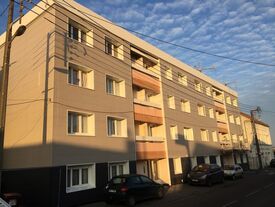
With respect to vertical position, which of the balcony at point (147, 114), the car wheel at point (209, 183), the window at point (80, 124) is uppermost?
the balcony at point (147, 114)

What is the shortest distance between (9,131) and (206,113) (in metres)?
22.8

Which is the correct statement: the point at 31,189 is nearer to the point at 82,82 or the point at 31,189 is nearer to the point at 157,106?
the point at 82,82

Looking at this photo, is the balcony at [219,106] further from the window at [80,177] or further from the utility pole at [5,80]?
the utility pole at [5,80]

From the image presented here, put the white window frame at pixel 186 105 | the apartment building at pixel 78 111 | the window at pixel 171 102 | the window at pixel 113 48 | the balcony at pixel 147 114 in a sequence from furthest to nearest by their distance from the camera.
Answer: the white window frame at pixel 186 105 < the window at pixel 171 102 < the balcony at pixel 147 114 < the window at pixel 113 48 < the apartment building at pixel 78 111

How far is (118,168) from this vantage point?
62.1 feet

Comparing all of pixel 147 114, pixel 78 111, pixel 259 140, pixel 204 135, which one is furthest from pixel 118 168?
pixel 259 140

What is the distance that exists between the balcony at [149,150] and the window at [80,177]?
4.65 meters

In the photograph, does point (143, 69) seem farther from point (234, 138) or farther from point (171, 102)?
point (234, 138)

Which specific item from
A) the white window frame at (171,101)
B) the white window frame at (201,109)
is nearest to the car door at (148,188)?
the white window frame at (171,101)

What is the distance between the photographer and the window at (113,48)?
2044cm

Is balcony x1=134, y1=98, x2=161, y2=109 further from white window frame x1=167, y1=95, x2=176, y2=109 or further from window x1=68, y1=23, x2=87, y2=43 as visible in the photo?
window x1=68, y1=23, x2=87, y2=43

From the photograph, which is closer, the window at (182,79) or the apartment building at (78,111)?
the apartment building at (78,111)

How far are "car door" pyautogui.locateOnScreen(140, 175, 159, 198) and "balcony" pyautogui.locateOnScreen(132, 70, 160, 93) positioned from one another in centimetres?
846

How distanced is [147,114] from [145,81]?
2.85 meters
